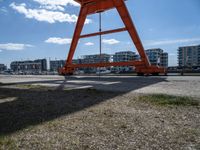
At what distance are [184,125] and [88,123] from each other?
217 cm

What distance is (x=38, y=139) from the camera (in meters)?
3.89

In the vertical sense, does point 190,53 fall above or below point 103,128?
above

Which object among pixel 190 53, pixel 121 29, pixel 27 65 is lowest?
pixel 27 65

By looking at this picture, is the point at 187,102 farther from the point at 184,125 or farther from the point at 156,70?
the point at 156,70

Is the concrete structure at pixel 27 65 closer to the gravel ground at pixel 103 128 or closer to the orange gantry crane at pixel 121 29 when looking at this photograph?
the orange gantry crane at pixel 121 29

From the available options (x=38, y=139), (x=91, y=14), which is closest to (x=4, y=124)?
(x=38, y=139)

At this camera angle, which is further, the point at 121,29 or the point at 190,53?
the point at 190,53

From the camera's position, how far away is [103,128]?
4.43m

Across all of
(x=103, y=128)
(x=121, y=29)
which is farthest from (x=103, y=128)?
(x=121, y=29)

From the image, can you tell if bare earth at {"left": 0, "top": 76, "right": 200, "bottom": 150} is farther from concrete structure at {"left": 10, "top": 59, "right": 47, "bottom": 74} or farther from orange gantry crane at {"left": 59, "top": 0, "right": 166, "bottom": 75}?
concrete structure at {"left": 10, "top": 59, "right": 47, "bottom": 74}

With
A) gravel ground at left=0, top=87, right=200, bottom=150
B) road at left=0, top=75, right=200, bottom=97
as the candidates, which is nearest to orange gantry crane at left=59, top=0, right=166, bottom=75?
road at left=0, top=75, right=200, bottom=97

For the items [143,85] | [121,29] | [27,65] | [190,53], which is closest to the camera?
[143,85]

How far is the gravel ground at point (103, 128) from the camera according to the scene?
3576 mm

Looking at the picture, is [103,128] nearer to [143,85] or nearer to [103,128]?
[103,128]
